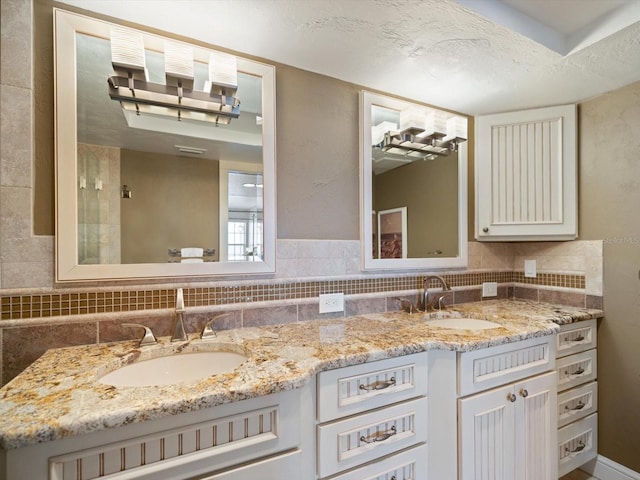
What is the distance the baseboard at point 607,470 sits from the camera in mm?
1612

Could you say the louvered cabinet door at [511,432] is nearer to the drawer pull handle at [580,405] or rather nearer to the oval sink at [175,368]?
the drawer pull handle at [580,405]

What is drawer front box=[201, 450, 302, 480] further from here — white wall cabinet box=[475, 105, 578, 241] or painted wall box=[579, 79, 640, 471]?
painted wall box=[579, 79, 640, 471]

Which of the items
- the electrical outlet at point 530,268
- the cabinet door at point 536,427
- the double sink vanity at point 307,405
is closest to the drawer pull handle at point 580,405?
the double sink vanity at point 307,405

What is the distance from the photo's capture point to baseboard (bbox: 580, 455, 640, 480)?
5.29ft

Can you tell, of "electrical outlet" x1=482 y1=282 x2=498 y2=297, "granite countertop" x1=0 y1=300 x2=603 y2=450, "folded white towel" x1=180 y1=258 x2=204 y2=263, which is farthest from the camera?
"electrical outlet" x1=482 y1=282 x2=498 y2=297

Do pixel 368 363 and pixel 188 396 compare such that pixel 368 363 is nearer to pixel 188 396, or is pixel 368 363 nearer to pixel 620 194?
pixel 188 396

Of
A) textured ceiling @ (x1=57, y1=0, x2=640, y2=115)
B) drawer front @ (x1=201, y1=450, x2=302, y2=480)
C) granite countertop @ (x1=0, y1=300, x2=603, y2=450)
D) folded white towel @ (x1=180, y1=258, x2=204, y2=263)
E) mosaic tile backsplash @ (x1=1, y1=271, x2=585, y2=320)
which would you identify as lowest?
drawer front @ (x1=201, y1=450, x2=302, y2=480)

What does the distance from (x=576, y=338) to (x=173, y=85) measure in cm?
237

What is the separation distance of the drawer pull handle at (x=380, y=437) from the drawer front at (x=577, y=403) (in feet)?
3.70

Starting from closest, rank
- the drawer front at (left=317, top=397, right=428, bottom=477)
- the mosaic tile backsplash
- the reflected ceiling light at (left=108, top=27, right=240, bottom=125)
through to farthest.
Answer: the drawer front at (left=317, top=397, right=428, bottom=477), the mosaic tile backsplash, the reflected ceiling light at (left=108, top=27, right=240, bottom=125)

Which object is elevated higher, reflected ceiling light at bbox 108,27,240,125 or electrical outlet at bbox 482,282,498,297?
reflected ceiling light at bbox 108,27,240,125

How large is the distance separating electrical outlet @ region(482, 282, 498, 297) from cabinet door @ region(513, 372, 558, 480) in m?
0.69

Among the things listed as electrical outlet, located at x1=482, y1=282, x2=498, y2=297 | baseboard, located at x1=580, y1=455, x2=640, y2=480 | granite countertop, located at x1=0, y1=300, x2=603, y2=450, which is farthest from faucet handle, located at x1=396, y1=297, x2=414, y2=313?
baseboard, located at x1=580, y1=455, x2=640, y2=480

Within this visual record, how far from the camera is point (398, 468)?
1084mm
